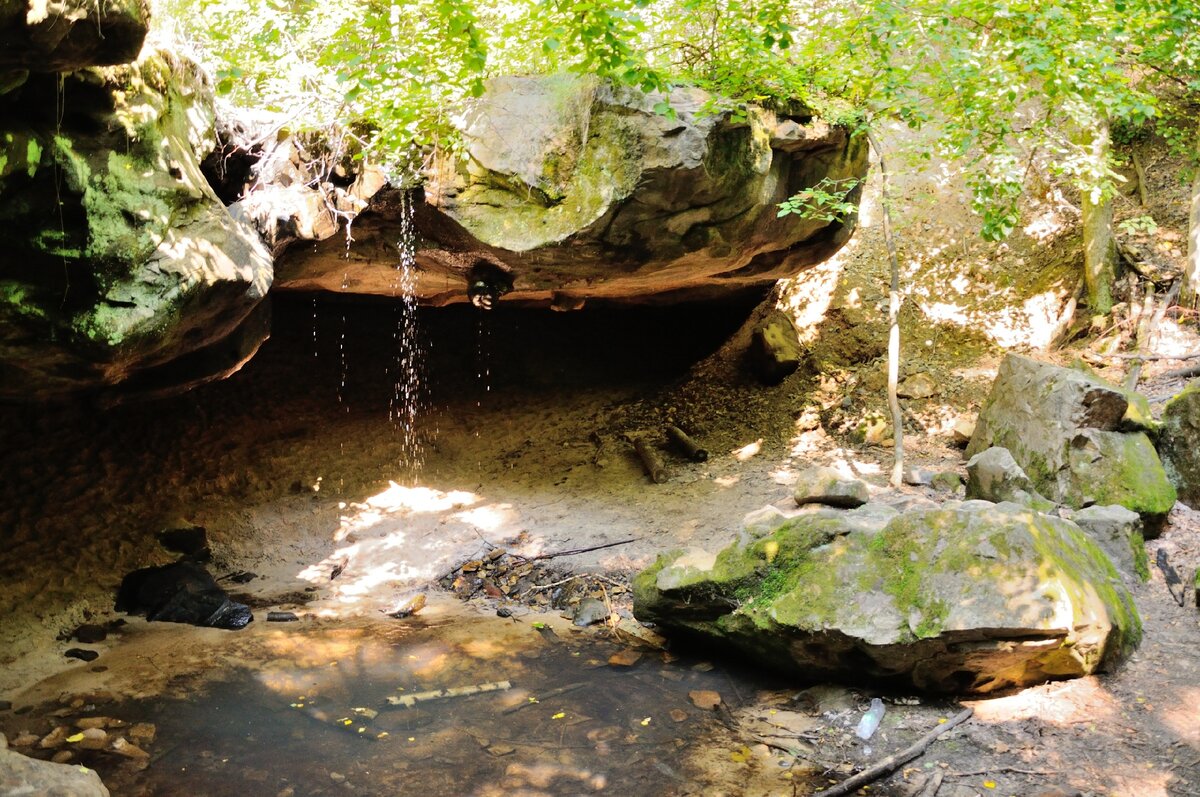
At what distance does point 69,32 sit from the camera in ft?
11.3

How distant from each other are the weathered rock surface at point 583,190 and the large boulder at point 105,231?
122 cm

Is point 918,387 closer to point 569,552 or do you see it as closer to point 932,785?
point 569,552

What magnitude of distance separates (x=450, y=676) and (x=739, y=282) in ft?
22.6

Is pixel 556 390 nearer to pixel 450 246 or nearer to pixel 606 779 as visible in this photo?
pixel 450 246

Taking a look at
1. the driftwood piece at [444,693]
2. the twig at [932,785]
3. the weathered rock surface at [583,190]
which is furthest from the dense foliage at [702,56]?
the twig at [932,785]

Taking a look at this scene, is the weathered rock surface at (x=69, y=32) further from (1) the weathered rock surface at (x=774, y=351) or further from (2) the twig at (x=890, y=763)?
(1) the weathered rock surface at (x=774, y=351)

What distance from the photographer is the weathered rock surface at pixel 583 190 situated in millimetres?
6949

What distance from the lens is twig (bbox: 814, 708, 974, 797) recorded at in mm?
4241

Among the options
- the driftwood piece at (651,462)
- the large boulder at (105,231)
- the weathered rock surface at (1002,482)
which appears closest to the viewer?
the large boulder at (105,231)

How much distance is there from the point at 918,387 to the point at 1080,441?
348 cm

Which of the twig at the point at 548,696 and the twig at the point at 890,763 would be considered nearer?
the twig at the point at 890,763

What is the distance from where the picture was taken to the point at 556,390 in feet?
39.6

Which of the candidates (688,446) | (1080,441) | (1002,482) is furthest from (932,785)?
(688,446)

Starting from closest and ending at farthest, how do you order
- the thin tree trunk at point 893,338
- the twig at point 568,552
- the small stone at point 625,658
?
the small stone at point 625,658, the twig at point 568,552, the thin tree trunk at point 893,338
